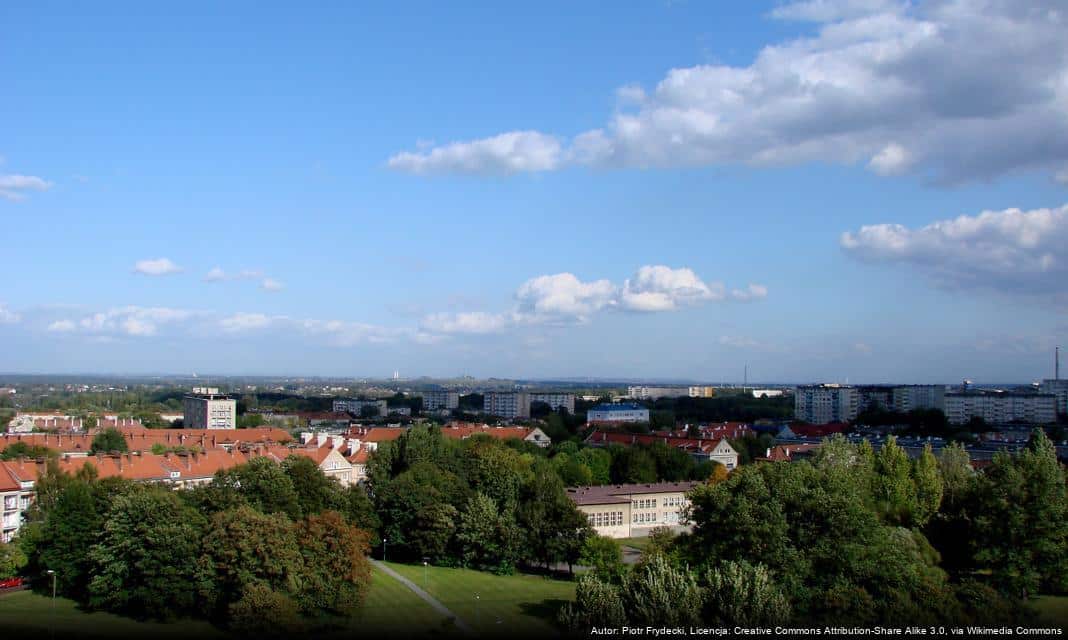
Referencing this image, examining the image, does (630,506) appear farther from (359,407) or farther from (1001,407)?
(359,407)

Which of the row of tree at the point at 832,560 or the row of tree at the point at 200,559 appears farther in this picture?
the row of tree at the point at 200,559

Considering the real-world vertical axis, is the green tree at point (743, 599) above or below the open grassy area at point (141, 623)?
above

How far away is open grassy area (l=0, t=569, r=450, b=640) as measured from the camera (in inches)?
1195

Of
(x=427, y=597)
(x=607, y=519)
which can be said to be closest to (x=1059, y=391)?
(x=607, y=519)

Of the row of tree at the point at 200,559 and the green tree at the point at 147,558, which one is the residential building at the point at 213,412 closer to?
the row of tree at the point at 200,559

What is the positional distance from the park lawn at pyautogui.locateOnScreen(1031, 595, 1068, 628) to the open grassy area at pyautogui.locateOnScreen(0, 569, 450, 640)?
65.6 feet

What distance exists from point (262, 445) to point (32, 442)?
51.5 feet

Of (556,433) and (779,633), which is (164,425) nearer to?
(556,433)

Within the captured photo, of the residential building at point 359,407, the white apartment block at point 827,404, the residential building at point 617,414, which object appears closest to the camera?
the residential building at point 617,414

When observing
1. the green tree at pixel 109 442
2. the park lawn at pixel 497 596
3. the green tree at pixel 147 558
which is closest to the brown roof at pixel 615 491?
the park lawn at pixel 497 596

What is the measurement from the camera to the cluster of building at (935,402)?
143000mm

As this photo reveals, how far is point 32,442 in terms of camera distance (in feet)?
210

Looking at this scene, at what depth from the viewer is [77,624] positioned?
3188 cm

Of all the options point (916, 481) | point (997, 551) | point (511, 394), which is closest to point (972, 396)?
point (511, 394)
